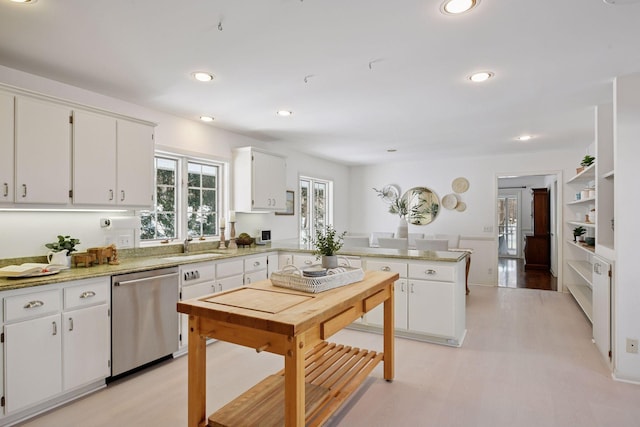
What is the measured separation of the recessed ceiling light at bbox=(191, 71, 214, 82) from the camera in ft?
8.95

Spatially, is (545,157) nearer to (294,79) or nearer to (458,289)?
(458,289)

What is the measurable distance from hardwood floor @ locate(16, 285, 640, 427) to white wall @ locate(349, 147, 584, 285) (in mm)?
2640

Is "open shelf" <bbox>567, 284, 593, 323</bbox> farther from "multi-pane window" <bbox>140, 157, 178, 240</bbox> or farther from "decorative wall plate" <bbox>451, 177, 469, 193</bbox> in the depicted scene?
"multi-pane window" <bbox>140, 157, 178, 240</bbox>

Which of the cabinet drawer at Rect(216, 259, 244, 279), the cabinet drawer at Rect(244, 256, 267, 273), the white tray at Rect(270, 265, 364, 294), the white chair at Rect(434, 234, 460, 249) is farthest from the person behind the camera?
the white chair at Rect(434, 234, 460, 249)

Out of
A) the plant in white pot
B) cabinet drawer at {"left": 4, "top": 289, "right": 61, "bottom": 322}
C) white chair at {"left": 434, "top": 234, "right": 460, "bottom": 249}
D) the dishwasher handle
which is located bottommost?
cabinet drawer at {"left": 4, "top": 289, "right": 61, "bottom": 322}

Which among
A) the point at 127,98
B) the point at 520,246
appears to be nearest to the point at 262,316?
the point at 127,98

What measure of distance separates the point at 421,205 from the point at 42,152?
5.99m

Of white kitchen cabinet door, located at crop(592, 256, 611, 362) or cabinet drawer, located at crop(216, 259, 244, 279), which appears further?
cabinet drawer, located at crop(216, 259, 244, 279)

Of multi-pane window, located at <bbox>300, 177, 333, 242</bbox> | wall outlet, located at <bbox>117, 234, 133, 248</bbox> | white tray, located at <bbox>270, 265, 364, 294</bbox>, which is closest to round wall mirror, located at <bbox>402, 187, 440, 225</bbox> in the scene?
multi-pane window, located at <bbox>300, 177, 333, 242</bbox>

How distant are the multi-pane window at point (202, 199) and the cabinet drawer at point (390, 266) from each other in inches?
81.7

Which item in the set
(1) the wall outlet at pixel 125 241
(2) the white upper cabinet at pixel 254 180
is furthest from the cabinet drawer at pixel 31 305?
(2) the white upper cabinet at pixel 254 180

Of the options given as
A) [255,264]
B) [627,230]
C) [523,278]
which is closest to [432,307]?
[627,230]

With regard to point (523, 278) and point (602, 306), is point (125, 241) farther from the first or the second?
point (523, 278)

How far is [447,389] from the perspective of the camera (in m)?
2.61
